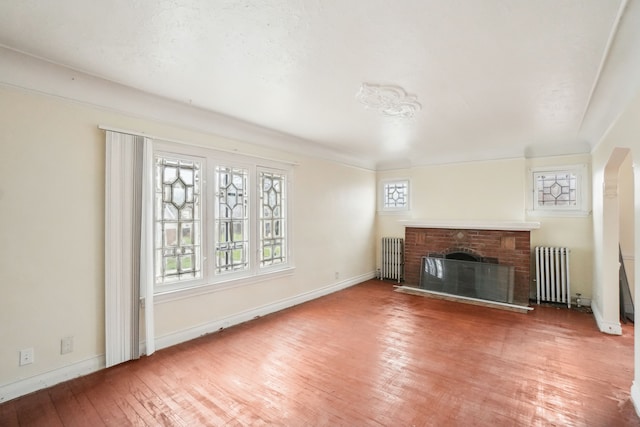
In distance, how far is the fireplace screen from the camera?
4.82 metres

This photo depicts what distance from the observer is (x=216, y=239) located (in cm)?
359

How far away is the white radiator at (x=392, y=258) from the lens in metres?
6.26

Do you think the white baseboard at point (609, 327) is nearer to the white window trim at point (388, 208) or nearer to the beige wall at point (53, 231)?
the white window trim at point (388, 208)

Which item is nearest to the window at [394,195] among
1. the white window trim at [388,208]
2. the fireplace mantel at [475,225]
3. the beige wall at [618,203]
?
the white window trim at [388,208]

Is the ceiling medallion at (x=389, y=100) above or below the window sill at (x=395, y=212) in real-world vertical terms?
above

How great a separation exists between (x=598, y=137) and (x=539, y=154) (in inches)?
42.1

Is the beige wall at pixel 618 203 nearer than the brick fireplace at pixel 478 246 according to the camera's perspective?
Yes

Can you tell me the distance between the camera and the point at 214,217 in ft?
11.6

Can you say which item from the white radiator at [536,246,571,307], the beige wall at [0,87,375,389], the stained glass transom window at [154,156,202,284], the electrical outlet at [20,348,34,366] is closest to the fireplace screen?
the white radiator at [536,246,571,307]

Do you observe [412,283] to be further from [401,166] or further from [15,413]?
[15,413]

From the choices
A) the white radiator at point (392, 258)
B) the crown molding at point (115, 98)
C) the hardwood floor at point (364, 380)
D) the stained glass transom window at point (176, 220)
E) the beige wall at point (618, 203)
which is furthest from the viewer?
the white radiator at point (392, 258)

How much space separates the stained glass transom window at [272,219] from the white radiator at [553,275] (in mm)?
4085

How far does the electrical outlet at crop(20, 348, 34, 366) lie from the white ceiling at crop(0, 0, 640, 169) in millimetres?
2043

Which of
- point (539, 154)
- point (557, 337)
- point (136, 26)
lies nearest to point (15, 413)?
point (136, 26)
